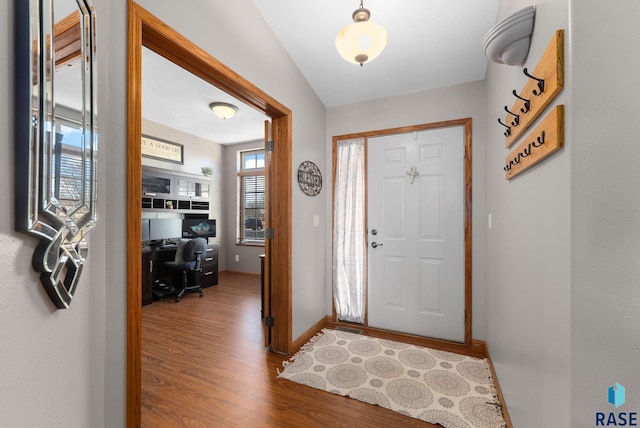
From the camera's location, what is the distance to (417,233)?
8.98ft

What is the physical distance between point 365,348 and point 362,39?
98.2 inches

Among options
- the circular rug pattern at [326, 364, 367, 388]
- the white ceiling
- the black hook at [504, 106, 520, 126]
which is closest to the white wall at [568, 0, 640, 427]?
the black hook at [504, 106, 520, 126]

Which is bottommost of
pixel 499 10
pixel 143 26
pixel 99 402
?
pixel 99 402

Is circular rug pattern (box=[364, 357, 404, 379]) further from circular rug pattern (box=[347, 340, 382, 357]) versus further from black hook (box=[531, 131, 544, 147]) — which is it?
black hook (box=[531, 131, 544, 147])

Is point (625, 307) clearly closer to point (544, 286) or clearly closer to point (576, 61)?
point (544, 286)

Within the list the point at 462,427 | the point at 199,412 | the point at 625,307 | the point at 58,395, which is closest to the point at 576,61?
the point at 625,307

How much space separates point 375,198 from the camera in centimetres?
292

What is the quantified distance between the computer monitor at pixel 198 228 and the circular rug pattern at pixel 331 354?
346cm

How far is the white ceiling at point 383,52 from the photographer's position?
6.39ft

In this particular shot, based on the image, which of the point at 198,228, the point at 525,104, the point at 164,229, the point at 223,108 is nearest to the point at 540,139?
the point at 525,104

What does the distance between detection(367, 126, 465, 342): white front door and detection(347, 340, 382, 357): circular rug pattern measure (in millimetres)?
387

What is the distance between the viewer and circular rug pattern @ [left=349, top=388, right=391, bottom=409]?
5.69 feet

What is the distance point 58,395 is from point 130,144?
0.94 meters

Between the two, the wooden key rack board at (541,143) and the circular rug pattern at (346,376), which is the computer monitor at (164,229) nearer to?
the circular rug pattern at (346,376)
